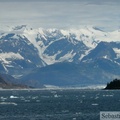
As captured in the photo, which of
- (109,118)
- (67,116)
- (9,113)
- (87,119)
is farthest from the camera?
(9,113)

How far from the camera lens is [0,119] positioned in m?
127

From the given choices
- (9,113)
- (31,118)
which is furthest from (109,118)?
(9,113)

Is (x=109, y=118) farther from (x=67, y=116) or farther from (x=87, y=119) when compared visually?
(x=67, y=116)

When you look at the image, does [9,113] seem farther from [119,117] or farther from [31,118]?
[119,117]

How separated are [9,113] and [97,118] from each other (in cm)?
2850

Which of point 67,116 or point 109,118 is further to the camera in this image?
point 67,116

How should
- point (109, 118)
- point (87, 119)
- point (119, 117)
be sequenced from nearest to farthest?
1. point (109, 118)
2. point (119, 117)
3. point (87, 119)

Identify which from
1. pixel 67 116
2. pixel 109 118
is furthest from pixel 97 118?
pixel 109 118

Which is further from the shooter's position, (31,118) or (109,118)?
(31,118)

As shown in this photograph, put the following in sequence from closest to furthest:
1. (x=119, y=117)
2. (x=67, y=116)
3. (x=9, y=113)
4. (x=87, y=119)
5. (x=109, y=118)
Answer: (x=109, y=118)
(x=119, y=117)
(x=87, y=119)
(x=67, y=116)
(x=9, y=113)

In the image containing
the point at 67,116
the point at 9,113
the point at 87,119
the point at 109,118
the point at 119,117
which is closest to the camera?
the point at 109,118

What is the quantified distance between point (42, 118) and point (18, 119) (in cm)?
437

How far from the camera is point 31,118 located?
129 m

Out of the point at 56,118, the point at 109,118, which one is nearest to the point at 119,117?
the point at 109,118
